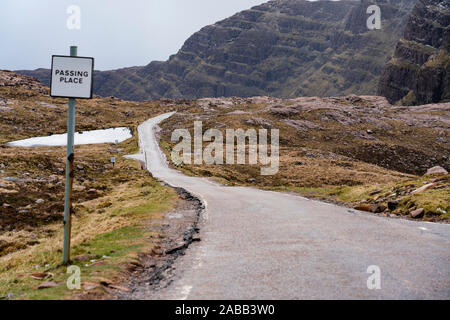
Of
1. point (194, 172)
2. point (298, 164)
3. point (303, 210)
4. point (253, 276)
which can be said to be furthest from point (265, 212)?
point (298, 164)

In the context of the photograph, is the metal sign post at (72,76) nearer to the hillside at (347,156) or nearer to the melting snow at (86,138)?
the hillside at (347,156)

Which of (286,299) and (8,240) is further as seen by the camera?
(8,240)

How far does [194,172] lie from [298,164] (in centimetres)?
1747

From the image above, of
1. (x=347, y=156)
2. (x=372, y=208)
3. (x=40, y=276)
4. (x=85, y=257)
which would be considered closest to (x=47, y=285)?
(x=40, y=276)

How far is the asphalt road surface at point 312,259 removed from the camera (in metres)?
6.70

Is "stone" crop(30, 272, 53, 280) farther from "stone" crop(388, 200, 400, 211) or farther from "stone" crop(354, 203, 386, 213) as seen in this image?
"stone" crop(388, 200, 400, 211)

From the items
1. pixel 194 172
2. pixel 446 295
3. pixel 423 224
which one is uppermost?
pixel 446 295

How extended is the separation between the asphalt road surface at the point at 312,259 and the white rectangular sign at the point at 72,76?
478 centimetres

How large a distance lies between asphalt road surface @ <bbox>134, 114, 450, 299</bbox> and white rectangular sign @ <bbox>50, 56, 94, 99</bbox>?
478 cm

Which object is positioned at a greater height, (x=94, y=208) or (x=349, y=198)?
(x=349, y=198)

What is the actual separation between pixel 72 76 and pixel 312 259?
23.6 feet

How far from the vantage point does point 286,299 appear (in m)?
6.27

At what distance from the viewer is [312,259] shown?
8805 millimetres
